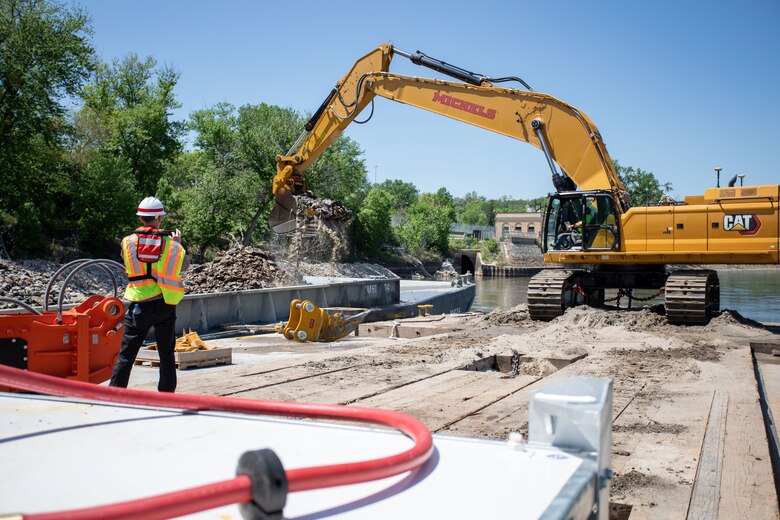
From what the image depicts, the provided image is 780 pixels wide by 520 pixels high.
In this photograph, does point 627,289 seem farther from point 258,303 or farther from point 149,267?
point 149,267

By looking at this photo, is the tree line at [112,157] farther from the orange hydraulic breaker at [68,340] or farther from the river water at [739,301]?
the orange hydraulic breaker at [68,340]

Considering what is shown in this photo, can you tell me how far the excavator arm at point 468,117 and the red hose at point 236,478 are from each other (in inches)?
480

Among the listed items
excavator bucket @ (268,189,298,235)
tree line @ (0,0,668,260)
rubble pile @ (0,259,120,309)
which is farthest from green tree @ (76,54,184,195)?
excavator bucket @ (268,189,298,235)

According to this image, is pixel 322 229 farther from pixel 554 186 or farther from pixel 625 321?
pixel 625 321

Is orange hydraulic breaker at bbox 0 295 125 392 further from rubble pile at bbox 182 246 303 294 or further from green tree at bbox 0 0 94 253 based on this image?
green tree at bbox 0 0 94 253

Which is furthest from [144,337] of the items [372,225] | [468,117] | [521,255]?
[521,255]

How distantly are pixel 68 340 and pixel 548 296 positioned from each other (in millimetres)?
10431

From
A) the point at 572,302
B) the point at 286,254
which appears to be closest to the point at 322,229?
the point at 286,254

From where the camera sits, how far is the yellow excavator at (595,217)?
1296 cm

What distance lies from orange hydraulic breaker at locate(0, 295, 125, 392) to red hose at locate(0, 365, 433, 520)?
264 cm

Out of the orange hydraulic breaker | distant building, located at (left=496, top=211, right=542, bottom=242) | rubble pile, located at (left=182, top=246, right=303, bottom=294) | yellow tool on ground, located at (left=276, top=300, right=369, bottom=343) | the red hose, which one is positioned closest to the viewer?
the red hose

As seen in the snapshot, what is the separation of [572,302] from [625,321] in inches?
88.6

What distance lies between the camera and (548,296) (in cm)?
1406

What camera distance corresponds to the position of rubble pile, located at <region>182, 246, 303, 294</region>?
785 inches
